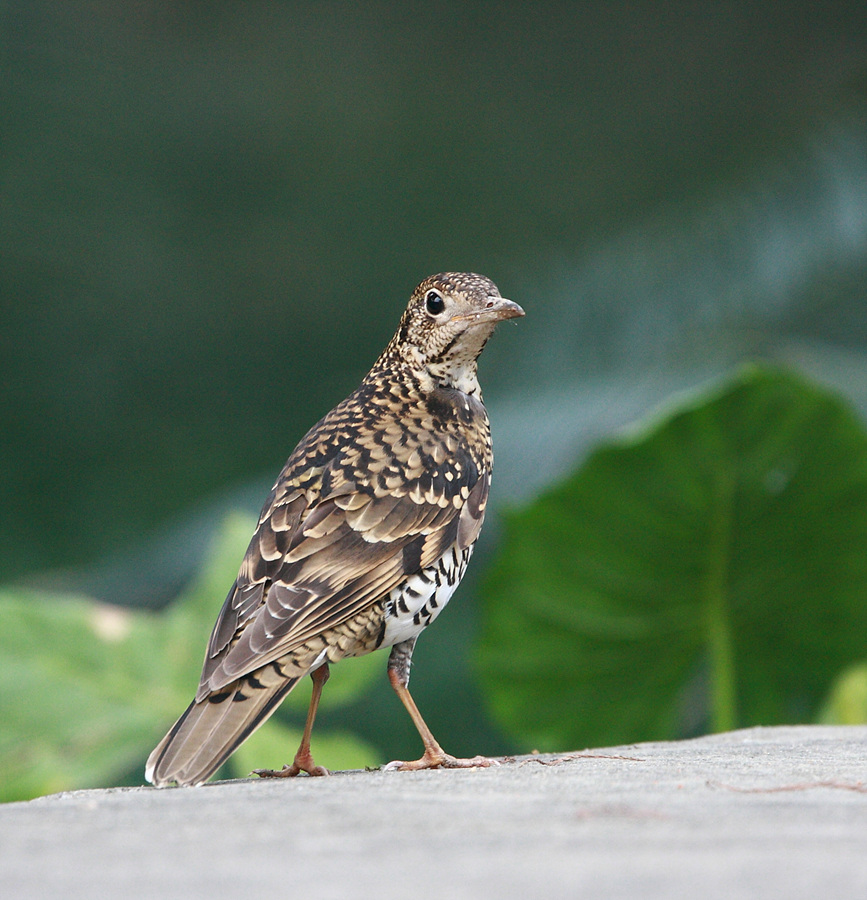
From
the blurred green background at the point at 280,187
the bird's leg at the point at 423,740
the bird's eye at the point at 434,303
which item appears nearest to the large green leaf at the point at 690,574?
the bird's eye at the point at 434,303

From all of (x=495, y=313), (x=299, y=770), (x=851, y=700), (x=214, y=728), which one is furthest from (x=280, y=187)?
(x=214, y=728)

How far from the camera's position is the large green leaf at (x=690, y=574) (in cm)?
362

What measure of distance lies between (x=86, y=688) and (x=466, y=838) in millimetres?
2790

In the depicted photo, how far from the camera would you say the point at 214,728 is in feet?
7.59

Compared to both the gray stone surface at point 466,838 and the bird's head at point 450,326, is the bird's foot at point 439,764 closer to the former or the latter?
the gray stone surface at point 466,838

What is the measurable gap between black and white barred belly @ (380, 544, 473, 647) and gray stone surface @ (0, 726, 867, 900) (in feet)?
1.87

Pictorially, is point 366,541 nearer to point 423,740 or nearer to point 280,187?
point 423,740

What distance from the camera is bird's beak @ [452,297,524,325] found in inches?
117

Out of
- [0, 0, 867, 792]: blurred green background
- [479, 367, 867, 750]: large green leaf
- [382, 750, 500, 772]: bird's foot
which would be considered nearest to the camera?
[382, 750, 500, 772]: bird's foot

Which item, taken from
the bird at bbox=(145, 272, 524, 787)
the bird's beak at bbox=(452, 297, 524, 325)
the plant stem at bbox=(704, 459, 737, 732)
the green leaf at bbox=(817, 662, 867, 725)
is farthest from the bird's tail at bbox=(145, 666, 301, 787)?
the green leaf at bbox=(817, 662, 867, 725)

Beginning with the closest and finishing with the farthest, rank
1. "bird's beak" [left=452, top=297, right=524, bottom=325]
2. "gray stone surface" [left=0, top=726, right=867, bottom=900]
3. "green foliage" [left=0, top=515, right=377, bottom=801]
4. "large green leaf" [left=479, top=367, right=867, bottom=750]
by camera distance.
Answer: "gray stone surface" [left=0, top=726, right=867, bottom=900] → "bird's beak" [left=452, top=297, right=524, bottom=325] → "large green leaf" [left=479, top=367, right=867, bottom=750] → "green foliage" [left=0, top=515, right=377, bottom=801]

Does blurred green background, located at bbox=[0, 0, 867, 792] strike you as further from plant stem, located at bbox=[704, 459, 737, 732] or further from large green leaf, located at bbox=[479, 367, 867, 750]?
plant stem, located at bbox=[704, 459, 737, 732]

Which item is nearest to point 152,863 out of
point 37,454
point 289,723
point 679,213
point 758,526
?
point 758,526

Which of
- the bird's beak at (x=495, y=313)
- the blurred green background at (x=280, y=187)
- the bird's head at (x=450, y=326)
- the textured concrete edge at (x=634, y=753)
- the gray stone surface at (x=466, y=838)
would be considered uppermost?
the blurred green background at (x=280, y=187)
